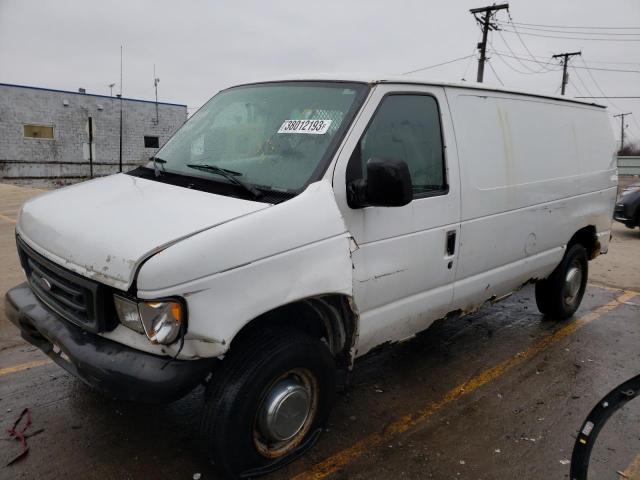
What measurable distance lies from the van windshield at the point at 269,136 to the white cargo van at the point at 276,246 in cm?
1

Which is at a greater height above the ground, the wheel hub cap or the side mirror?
the side mirror

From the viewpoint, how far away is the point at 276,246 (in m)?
2.42

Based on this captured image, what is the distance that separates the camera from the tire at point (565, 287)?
Answer: 16.5ft

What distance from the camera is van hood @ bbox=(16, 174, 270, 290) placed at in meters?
2.23

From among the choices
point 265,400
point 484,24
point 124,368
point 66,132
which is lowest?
point 265,400

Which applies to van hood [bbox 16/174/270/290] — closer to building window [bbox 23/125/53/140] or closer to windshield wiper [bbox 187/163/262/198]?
windshield wiper [bbox 187/163/262/198]

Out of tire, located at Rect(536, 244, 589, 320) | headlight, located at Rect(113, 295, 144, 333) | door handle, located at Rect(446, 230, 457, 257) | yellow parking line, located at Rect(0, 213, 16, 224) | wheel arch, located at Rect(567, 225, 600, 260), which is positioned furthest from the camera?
yellow parking line, located at Rect(0, 213, 16, 224)

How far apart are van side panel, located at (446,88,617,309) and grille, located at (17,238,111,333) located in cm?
231

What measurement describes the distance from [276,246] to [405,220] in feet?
3.18

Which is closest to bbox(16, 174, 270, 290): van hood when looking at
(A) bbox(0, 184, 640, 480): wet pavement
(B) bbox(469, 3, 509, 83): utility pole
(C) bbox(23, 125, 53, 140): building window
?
(A) bbox(0, 184, 640, 480): wet pavement

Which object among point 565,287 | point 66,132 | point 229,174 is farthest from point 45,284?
point 66,132

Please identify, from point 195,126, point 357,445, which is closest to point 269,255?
point 357,445

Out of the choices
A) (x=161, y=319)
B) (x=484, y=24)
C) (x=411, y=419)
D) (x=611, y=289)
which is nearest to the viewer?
(x=161, y=319)

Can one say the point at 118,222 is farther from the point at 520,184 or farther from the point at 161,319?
the point at 520,184
